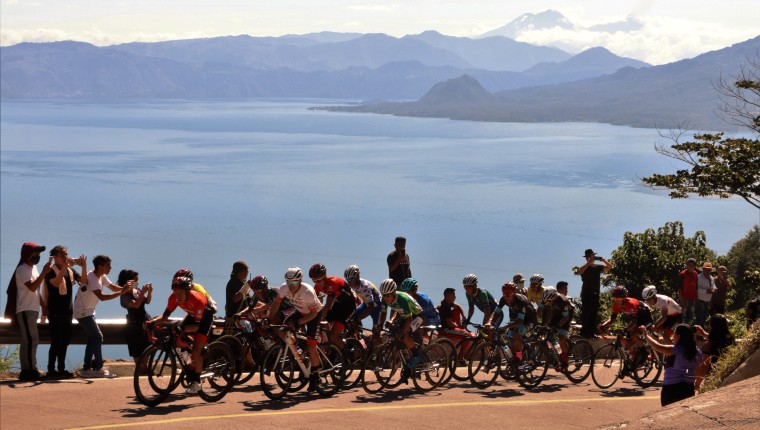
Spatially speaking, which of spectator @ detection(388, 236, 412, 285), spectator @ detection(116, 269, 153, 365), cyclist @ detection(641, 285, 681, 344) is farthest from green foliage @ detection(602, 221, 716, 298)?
spectator @ detection(116, 269, 153, 365)

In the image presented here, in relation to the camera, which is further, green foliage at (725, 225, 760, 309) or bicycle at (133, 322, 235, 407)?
green foliage at (725, 225, 760, 309)

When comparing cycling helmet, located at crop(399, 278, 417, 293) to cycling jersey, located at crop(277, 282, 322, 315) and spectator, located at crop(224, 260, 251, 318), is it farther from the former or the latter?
spectator, located at crop(224, 260, 251, 318)

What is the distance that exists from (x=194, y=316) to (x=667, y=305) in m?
5.92

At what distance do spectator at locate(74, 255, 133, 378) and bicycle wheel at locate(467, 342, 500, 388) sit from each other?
4459mm

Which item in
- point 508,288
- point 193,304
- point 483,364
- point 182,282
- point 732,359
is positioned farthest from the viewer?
point 483,364

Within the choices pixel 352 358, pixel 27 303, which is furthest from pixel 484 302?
pixel 27 303

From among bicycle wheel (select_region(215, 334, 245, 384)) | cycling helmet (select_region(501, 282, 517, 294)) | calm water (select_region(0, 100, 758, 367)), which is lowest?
bicycle wheel (select_region(215, 334, 245, 384))

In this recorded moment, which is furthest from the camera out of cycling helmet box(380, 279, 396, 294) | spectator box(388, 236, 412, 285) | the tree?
the tree

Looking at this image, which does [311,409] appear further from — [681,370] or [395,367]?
[681,370]

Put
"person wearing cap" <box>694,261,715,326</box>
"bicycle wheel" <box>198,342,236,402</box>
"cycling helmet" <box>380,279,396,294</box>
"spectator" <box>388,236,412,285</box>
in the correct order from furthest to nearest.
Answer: "person wearing cap" <box>694,261,715,326</box>
"spectator" <box>388,236,412,285</box>
"cycling helmet" <box>380,279,396,294</box>
"bicycle wheel" <box>198,342,236,402</box>

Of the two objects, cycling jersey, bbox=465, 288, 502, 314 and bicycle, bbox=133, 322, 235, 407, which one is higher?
cycling jersey, bbox=465, 288, 502, 314

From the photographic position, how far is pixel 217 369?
35.4ft

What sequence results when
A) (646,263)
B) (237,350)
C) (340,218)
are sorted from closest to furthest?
(237,350) < (646,263) < (340,218)

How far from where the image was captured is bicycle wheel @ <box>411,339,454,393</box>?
39.5ft
